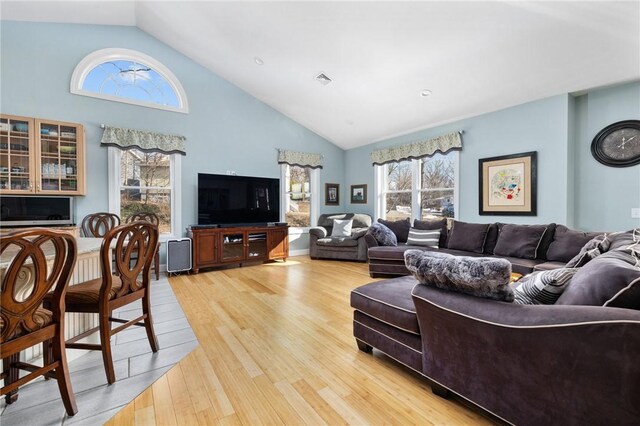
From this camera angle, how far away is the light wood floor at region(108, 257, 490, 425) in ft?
4.75

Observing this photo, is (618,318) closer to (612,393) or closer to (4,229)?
(612,393)

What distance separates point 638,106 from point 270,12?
14.5ft

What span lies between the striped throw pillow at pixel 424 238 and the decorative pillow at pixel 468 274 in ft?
10.0

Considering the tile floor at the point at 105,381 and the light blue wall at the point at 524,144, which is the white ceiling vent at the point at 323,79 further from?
the tile floor at the point at 105,381

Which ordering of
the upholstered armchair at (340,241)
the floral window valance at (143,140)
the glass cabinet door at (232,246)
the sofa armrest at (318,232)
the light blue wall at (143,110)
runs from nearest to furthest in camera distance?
the light blue wall at (143,110) → the floral window valance at (143,140) → the glass cabinet door at (232,246) → the upholstered armchair at (340,241) → the sofa armrest at (318,232)

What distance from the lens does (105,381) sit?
1742 millimetres

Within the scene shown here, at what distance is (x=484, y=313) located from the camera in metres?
1.30

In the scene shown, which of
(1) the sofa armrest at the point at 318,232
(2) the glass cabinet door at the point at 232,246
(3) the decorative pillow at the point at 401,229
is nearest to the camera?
(2) the glass cabinet door at the point at 232,246

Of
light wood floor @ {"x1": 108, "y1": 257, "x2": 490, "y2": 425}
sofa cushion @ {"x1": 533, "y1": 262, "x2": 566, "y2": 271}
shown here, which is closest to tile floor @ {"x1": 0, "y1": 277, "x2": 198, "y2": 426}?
light wood floor @ {"x1": 108, "y1": 257, "x2": 490, "y2": 425}

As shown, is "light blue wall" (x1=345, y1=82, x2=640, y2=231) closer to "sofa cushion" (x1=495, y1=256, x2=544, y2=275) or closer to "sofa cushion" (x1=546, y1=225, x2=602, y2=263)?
"sofa cushion" (x1=546, y1=225, x2=602, y2=263)

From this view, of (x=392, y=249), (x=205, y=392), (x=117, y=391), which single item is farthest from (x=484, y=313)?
(x=392, y=249)

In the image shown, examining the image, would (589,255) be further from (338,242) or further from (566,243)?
(338,242)

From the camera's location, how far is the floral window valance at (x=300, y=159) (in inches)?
232

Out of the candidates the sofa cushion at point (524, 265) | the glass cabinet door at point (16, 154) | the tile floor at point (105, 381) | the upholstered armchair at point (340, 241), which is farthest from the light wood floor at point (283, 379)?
the glass cabinet door at point (16, 154)
